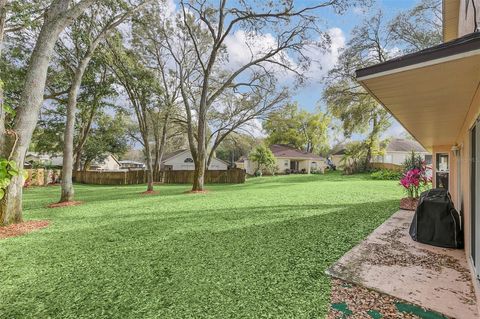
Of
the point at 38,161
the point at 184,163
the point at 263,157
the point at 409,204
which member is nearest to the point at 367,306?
the point at 409,204

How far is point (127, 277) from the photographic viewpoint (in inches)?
109

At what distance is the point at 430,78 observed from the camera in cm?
173

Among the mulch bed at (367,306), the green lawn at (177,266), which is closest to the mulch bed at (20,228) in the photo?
the green lawn at (177,266)

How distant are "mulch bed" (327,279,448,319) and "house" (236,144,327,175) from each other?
2663 cm

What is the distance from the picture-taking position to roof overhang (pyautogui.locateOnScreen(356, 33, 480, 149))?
4.42 ft

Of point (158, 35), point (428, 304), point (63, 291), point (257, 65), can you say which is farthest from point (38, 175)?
point (428, 304)

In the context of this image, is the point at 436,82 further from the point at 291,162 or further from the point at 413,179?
the point at 291,162

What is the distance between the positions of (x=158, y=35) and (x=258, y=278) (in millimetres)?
14211

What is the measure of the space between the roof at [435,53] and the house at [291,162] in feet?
90.3

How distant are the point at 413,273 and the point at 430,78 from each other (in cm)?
240

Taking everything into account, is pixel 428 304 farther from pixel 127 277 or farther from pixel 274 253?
pixel 127 277

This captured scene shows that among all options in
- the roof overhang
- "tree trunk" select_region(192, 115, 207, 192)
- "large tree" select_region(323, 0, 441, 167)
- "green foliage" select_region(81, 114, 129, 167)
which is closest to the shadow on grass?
the roof overhang

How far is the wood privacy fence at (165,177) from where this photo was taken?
19.4 meters

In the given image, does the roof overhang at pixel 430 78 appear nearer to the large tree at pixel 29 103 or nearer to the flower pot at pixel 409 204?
the flower pot at pixel 409 204
